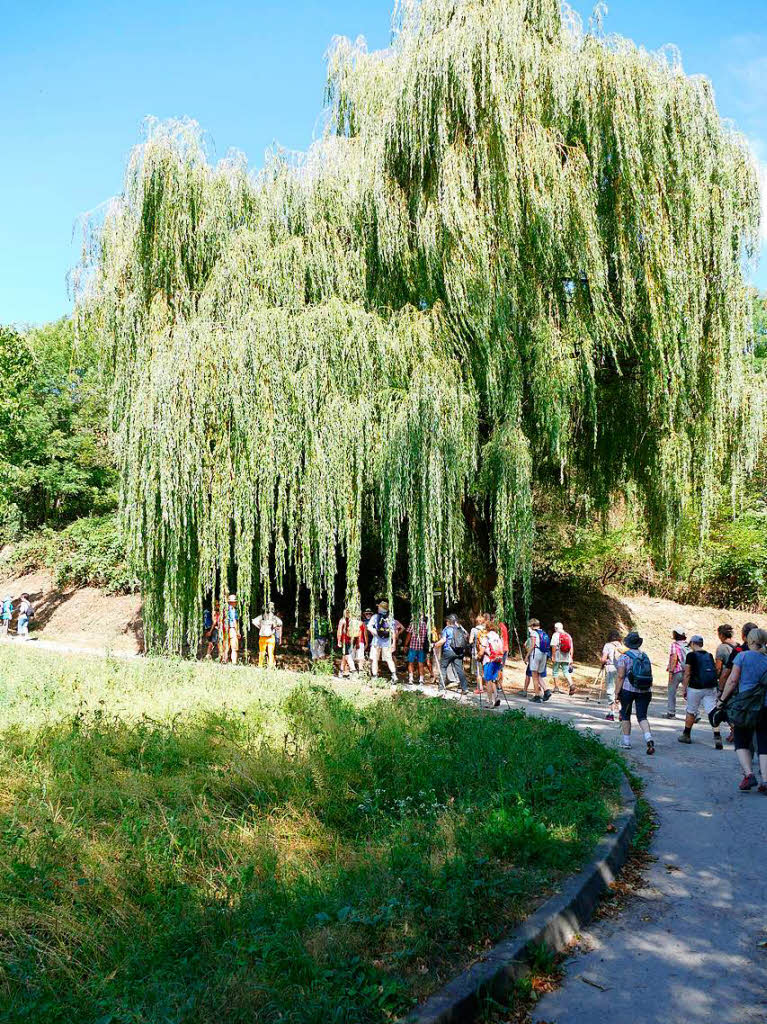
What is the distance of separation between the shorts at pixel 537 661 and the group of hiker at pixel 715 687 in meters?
1.04

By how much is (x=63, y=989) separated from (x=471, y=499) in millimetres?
12348

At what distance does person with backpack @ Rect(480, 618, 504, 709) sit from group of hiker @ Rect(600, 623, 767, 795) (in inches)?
Answer: 68.8

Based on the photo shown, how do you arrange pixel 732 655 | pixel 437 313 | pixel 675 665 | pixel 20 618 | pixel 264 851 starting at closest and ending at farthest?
pixel 264 851 → pixel 732 655 → pixel 675 665 → pixel 437 313 → pixel 20 618

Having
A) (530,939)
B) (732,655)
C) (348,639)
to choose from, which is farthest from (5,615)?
(530,939)

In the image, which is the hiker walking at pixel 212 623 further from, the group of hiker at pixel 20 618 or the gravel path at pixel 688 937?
the group of hiker at pixel 20 618

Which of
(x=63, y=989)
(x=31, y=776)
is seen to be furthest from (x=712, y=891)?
(x=31, y=776)

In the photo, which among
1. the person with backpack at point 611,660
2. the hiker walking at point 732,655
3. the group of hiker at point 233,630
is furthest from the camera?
the group of hiker at point 233,630

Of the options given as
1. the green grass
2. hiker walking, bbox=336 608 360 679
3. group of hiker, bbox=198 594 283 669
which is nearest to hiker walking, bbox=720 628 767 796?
the green grass

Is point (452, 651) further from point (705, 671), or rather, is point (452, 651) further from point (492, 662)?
point (705, 671)

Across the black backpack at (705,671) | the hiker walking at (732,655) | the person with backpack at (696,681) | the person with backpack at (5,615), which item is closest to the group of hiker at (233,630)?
the person with backpack at (696,681)

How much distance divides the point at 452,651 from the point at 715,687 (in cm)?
441

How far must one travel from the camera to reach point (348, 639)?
15320 millimetres

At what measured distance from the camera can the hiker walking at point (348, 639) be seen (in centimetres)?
1463

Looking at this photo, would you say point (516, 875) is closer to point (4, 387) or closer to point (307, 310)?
point (307, 310)
